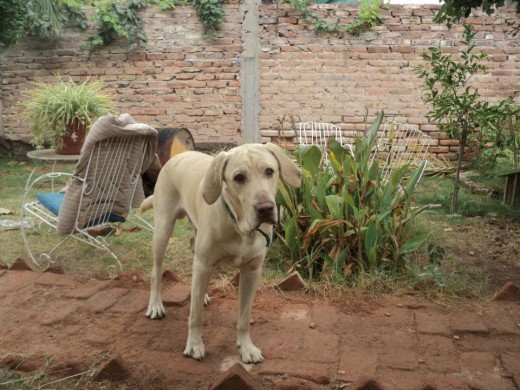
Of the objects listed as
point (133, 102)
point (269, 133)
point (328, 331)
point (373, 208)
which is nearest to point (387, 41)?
point (269, 133)

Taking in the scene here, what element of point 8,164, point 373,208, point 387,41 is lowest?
point 8,164

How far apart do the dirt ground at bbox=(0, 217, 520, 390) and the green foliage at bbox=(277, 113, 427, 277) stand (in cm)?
35

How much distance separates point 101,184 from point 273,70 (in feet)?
16.8

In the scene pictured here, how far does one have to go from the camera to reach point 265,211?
2400 millimetres

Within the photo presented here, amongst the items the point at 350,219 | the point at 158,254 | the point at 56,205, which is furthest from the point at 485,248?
the point at 56,205

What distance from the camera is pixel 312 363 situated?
2.78 meters

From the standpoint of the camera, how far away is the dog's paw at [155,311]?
336cm

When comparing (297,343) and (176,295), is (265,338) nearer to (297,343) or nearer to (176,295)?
(297,343)

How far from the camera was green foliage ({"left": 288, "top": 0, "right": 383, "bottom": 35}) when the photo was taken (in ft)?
28.6

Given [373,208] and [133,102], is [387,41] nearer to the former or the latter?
[133,102]

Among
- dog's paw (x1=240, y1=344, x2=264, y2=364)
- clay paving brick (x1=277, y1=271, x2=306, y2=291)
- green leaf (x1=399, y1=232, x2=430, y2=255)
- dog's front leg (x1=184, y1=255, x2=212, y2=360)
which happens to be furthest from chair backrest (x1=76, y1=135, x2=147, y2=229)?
green leaf (x1=399, y1=232, x2=430, y2=255)

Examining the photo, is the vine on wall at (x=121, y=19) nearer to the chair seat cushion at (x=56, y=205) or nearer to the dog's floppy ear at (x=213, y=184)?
the chair seat cushion at (x=56, y=205)

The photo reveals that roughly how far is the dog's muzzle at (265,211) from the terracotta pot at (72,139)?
4933mm

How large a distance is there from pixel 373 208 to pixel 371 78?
17.5 ft
